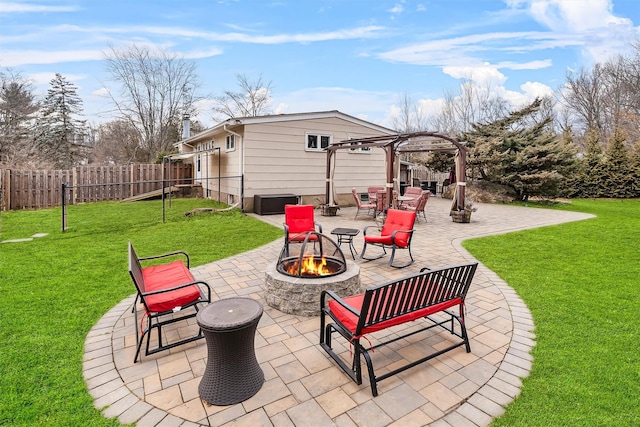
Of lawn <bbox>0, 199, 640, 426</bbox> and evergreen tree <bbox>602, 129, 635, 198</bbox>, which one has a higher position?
evergreen tree <bbox>602, 129, 635, 198</bbox>

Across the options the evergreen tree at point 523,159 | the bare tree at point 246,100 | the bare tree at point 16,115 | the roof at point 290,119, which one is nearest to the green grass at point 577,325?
the roof at point 290,119

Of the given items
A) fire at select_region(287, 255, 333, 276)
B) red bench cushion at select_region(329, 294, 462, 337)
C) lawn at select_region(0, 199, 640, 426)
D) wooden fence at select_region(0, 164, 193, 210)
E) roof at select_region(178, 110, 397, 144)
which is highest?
roof at select_region(178, 110, 397, 144)

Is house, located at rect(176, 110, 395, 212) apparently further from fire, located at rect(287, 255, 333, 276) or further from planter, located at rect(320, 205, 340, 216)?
fire, located at rect(287, 255, 333, 276)

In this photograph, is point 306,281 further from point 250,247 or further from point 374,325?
point 250,247

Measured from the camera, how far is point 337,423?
219 cm

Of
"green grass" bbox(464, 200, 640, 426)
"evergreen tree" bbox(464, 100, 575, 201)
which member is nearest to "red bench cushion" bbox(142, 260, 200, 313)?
"green grass" bbox(464, 200, 640, 426)

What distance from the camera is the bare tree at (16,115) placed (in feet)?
61.6

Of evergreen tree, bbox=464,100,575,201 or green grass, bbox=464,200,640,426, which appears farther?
evergreen tree, bbox=464,100,575,201

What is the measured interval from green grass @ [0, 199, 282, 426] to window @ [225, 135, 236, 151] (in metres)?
3.36

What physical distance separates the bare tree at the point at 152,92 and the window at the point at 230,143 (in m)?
15.8

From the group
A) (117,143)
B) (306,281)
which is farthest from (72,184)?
(306,281)

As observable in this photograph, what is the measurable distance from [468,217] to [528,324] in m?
7.20

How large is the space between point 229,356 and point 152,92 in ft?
97.6

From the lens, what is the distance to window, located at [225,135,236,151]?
42.5 ft
